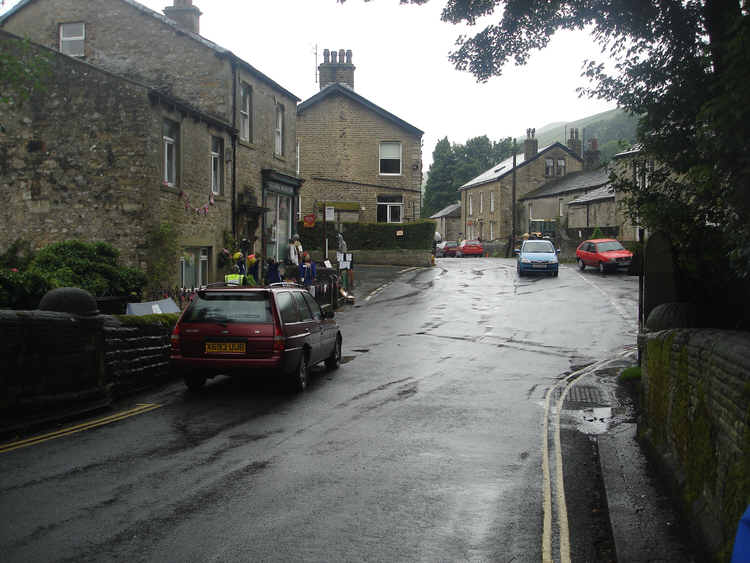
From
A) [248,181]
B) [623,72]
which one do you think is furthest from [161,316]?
[248,181]

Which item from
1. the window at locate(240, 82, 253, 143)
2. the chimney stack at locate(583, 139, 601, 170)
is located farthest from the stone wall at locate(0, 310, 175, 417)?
the chimney stack at locate(583, 139, 601, 170)

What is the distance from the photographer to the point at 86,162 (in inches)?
744

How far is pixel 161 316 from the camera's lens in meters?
12.7

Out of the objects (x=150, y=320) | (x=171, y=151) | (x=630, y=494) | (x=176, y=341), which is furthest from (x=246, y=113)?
(x=630, y=494)

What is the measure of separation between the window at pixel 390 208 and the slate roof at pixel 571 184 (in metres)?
23.1

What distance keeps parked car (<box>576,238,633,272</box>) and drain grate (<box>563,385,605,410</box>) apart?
25.5m

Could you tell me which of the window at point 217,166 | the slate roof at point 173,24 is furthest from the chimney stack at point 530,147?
the window at point 217,166

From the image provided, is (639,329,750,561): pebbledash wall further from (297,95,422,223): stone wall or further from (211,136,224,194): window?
(297,95,422,223): stone wall

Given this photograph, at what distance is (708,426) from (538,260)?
3081 centimetres

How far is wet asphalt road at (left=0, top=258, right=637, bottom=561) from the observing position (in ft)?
16.4

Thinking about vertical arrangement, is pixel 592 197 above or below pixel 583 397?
above

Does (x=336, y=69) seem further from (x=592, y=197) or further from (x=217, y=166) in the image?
(x=217, y=166)

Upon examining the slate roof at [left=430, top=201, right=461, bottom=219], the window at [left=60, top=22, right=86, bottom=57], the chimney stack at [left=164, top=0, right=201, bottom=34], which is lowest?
the slate roof at [left=430, top=201, right=461, bottom=219]

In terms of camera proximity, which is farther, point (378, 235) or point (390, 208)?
→ point (390, 208)
